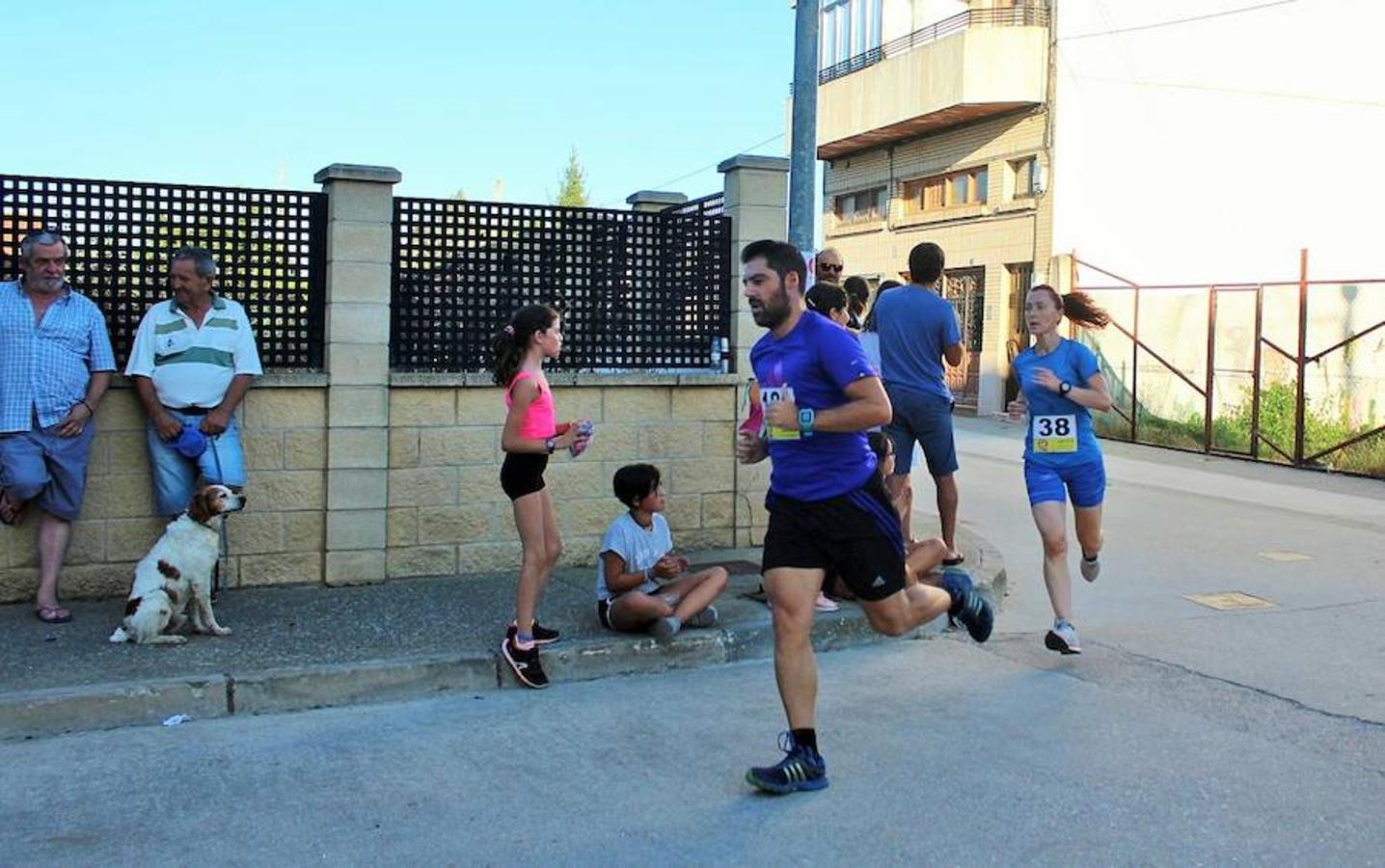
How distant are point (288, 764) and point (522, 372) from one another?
2.02 m

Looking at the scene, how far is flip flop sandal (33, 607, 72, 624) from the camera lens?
22.4 feet

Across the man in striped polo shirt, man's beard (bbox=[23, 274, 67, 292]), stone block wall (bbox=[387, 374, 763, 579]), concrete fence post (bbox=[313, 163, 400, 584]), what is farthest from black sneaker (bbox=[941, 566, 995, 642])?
man's beard (bbox=[23, 274, 67, 292])

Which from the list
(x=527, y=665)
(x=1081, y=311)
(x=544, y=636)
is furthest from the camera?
A: (x=1081, y=311)

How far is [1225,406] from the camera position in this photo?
1816 centimetres

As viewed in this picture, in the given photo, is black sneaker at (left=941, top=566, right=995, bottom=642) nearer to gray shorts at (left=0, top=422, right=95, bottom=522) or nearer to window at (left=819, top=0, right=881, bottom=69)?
gray shorts at (left=0, top=422, right=95, bottom=522)

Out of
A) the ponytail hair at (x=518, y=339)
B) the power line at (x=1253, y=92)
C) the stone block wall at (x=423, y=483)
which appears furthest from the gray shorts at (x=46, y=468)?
the power line at (x=1253, y=92)

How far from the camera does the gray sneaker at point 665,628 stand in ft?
21.7

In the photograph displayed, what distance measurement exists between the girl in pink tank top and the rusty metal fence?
38.2 feet

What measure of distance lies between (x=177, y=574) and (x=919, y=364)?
4.23 m

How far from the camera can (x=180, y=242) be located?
7672mm

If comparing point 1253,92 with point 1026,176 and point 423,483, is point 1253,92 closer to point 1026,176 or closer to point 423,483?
point 1026,176

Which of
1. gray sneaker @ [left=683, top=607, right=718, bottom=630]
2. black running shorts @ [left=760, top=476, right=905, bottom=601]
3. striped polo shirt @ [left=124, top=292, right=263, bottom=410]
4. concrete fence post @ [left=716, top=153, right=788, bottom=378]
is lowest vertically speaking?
gray sneaker @ [left=683, top=607, right=718, bottom=630]

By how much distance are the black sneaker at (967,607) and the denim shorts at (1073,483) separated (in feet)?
3.41

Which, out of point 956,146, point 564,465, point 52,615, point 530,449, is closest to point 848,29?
point 956,146
